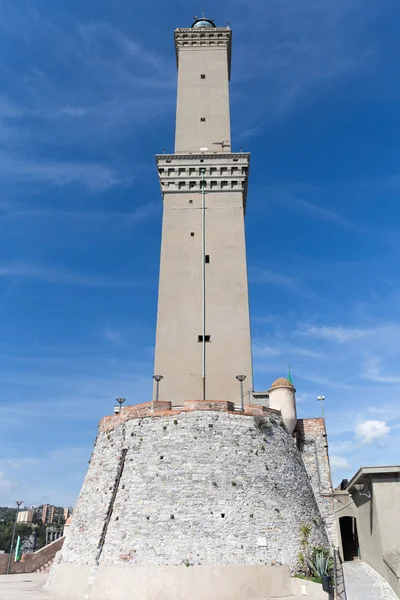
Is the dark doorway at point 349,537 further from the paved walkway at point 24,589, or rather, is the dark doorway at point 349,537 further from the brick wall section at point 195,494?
the paved walkway at point 24,589

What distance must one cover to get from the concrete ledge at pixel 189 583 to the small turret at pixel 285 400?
693 centimetres

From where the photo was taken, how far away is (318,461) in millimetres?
23578

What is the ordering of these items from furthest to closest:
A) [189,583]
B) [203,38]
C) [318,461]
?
[203,38] → [318,461] → [189,583]

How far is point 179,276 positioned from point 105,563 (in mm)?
15175

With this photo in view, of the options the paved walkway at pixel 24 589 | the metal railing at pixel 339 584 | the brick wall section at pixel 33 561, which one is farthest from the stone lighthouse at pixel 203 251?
the brick wall section at pixel 33 561

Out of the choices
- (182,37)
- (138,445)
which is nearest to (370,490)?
(138,445)

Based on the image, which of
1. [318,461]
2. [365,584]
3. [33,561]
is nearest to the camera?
[365,584]

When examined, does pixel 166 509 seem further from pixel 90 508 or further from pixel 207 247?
pixel 207 247

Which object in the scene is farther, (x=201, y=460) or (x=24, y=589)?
(x=24, y=589)

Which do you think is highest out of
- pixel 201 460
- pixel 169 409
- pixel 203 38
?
pixel 203 38

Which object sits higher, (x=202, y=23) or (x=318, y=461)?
(x=202, y=23)

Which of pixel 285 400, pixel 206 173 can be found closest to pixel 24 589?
pixel 285 400

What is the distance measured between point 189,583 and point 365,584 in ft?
20.7

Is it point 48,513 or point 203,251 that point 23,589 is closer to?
point 203,251
